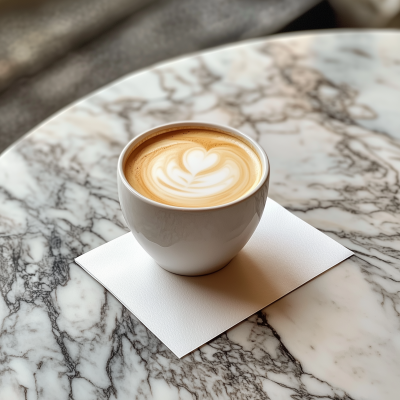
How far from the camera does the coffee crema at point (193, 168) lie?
55 cm

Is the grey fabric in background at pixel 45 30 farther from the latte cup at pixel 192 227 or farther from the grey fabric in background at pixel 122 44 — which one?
the latte cup at pixel 192 227

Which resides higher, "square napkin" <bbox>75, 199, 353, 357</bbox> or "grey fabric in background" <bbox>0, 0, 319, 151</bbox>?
"square napkin" <bbox>75, 199, 353, 357</bbox>

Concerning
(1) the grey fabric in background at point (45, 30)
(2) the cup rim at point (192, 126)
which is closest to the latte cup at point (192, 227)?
(2) the cup rim at point (192, 126)

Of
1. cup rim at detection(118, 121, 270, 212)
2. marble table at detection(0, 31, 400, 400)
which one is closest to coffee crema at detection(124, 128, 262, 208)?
cup rim at detection(118, 121, 270, 212)

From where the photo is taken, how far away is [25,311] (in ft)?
1.83

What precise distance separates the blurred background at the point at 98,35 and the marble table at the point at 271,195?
50 centimetres

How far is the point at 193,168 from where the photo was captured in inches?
23.3

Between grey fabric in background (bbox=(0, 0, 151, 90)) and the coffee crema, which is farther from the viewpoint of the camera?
grey fabric in background (bbox=(0, 0, 151, 90))

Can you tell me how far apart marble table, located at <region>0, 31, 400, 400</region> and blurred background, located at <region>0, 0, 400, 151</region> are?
1.65 ft

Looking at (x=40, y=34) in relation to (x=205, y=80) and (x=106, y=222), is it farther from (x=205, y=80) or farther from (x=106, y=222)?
(x=106, y=222)

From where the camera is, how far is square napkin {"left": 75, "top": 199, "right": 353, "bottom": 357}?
Result: 54cm

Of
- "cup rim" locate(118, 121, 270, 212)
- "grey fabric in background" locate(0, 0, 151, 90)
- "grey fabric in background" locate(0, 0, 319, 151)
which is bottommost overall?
"grey fabric in background" locate(0, 0, 319, 151)

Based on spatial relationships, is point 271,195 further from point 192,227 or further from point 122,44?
point 122,44

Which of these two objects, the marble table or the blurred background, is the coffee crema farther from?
the blurred background
